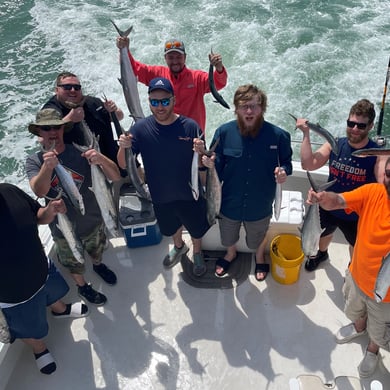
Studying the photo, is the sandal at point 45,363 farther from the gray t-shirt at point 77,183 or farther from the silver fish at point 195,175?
the silver fish at point 195,175

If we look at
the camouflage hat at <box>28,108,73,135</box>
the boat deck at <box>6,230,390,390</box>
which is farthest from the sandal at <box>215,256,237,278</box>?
the camouflage hat at <box>28,108,73,135</box>

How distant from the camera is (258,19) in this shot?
8789 millimetres

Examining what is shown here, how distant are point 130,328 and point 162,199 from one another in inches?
42.9

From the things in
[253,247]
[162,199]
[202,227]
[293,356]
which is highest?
[162,199]

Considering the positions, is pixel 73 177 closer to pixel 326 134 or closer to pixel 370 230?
pixel 326 134

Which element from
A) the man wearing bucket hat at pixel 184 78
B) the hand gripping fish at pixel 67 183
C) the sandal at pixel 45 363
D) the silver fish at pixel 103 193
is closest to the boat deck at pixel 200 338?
the sandal at pixel 45 363

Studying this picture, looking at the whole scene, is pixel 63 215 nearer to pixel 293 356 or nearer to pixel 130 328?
pixel 130 328

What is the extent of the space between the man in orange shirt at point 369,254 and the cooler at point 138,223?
5.65ft

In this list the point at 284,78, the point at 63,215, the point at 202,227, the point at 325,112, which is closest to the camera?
the point at 63,215

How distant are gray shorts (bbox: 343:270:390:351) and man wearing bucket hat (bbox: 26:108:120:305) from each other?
1.81 m

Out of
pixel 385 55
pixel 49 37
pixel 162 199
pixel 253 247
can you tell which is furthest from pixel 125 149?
pixel 49 37

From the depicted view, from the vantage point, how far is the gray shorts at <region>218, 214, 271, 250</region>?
3061 mm

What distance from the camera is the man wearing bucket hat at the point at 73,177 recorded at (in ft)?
7.90

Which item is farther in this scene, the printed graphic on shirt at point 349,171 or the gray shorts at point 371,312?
the printed graphic on shirt at point 349,171
